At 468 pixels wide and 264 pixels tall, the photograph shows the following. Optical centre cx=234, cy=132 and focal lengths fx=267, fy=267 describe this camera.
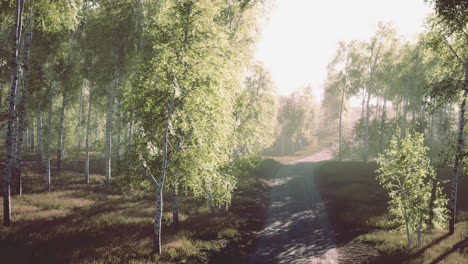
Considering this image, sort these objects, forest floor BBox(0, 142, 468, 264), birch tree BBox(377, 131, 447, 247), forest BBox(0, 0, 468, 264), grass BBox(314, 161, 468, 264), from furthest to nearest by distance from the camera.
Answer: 1. birch tree BBox(377, 131, 447, 247)
2. grass BBox(314, 161, 468, 264)
3. forest BBox(0, 0, 468, 264)
4. forest floor BBox(0, 142, 468, 264)

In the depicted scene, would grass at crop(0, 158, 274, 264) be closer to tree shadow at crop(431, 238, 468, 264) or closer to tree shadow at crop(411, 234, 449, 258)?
tree shadow at crop(411, 234, 449, 258)

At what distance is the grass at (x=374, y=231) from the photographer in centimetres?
1191

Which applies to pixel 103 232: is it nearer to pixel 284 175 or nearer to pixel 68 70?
pixel 68 70

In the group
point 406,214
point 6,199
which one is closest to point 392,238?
point 406,214

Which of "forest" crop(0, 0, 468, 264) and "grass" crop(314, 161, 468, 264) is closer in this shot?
"forest" crop(0, 0, 468, 264)

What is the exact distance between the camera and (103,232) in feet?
41.1

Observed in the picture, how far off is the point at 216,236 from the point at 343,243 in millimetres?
6732

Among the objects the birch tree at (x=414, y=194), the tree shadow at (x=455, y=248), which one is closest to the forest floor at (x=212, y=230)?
the tree shadow at (x=455, y=248)

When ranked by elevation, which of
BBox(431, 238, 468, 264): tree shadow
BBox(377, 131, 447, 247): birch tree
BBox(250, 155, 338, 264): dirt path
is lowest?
BBox(250, 155, 338, 264): dirt path

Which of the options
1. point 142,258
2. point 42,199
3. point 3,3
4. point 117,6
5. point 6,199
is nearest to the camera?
point 142,258

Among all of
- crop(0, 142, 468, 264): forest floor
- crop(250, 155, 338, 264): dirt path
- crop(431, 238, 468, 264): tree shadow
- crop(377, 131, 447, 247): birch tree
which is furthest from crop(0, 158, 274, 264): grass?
crop(431, 238, 468, 264): tree shadow

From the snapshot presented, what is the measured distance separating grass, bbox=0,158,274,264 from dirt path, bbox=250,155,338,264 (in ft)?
2.89

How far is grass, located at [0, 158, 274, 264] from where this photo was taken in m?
10.1

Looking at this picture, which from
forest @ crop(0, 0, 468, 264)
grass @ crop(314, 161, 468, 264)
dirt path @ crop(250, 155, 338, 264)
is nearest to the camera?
forest @ crop(0, 0, 468, 264)
